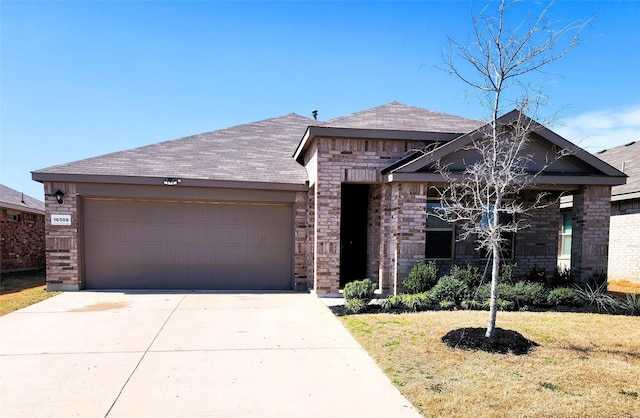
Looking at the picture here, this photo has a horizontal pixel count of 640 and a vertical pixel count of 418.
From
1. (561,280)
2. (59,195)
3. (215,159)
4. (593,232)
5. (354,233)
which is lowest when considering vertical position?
(561,280)

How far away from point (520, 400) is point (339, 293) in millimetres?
5354

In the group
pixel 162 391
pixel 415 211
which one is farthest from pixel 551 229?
pixel 162 391

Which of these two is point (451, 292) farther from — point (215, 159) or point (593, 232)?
point (215, 159)

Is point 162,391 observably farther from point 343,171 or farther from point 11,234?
point 11,234

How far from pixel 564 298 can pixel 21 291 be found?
13.0 metres

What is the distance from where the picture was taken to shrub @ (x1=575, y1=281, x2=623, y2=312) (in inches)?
295

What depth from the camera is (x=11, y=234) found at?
530 inches

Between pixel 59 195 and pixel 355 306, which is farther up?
pixel 59 195

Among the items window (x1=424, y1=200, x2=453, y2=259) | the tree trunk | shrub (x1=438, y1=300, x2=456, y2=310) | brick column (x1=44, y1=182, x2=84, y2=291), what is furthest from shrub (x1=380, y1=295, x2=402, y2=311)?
brick column (x1=44, y1=182, x2=84, y2=291)

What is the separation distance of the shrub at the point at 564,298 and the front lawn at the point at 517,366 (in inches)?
36.0

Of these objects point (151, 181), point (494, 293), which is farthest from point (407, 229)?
point (151, 181)

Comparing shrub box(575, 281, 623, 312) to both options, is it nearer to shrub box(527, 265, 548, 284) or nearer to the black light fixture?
shrub box(527, 265, 548, 284)

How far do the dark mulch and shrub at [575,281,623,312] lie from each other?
3282mm

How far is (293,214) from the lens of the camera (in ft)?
32.4
